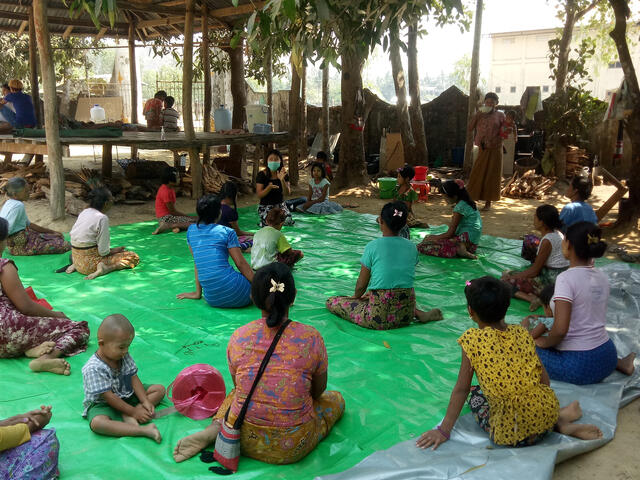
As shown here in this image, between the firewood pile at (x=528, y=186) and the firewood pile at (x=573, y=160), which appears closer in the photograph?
the firewood pile at (x=528, y=186)

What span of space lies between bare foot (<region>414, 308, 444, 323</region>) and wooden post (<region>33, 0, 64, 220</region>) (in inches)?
225

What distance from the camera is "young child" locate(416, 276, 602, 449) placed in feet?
8.30

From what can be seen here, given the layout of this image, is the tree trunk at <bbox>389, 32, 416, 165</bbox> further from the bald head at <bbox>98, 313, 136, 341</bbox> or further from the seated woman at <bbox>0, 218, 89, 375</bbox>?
the bald head at <bbox>98, 313, 136, 341</bbox>

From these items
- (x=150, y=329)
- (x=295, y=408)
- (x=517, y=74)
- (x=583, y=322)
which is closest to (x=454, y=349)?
(x=583, y=322)

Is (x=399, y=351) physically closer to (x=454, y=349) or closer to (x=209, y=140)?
(x=454, y=349)

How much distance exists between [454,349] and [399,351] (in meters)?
0.41

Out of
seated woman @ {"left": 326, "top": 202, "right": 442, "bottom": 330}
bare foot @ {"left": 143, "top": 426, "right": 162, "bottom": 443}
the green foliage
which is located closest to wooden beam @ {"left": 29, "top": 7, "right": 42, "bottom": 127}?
seated woman @ {"left": 326, "top": 202, "right": 442, "bottom": 330}

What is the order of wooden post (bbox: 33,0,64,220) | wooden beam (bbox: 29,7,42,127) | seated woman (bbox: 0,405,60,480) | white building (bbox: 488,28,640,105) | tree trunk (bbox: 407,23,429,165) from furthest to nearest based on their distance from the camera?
white building (bbox: 488,28,640,105) → tree trunk (bbox: 407,23,429,165) → wooden beam (bbox: 29,7,42,127) → wooden post (bbox: 33,0,64,220) → seated woman (bbox: 0,405,60,480)

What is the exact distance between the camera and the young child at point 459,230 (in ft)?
20.0

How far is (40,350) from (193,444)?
1.62m

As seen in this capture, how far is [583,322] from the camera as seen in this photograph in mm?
3111

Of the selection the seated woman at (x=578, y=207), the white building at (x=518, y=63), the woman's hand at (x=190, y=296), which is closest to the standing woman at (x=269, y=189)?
the woman's hand at (x=190, y=296)

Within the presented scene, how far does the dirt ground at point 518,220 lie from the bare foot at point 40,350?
3152mm

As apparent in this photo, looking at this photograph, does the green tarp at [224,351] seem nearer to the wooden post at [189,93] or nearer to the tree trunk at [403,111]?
the wooden post at [189,93]
